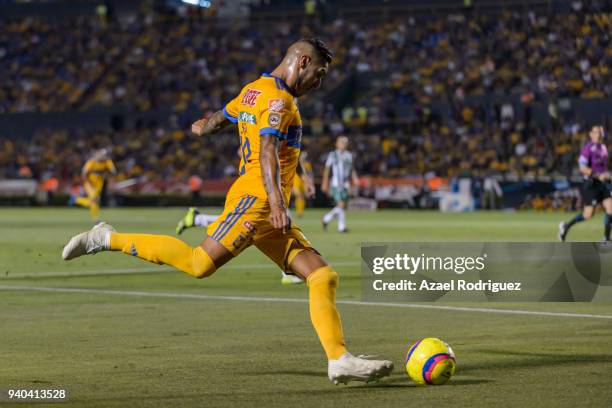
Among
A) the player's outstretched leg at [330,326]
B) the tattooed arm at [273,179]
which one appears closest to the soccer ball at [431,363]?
the player's outstretched leg at [330,326]

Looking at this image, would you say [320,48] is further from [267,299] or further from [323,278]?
[267,299]

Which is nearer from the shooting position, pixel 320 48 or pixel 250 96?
pixel 320 48

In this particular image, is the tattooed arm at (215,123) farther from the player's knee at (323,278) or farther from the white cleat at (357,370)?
the white cleat at (357,370)

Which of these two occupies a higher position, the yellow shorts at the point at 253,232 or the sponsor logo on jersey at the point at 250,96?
the sponsor logo on jersey at the point at 250,96

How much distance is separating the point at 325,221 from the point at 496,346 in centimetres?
2214

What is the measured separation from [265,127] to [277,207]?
1.86 feet

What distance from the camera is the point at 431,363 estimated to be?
25.7 feet

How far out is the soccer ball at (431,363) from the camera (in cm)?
783

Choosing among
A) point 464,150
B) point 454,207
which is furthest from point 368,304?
point 464,150

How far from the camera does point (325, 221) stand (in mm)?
32031

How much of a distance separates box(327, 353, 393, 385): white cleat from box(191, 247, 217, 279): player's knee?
1.30m

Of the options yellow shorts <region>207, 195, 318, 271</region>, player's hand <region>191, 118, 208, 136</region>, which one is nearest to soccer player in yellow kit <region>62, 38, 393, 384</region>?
yellow shorts <region>207, 195, 318, 271</region>

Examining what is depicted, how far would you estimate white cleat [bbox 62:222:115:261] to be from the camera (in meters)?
9.12

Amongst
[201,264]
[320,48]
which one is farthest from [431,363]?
[320,48]
